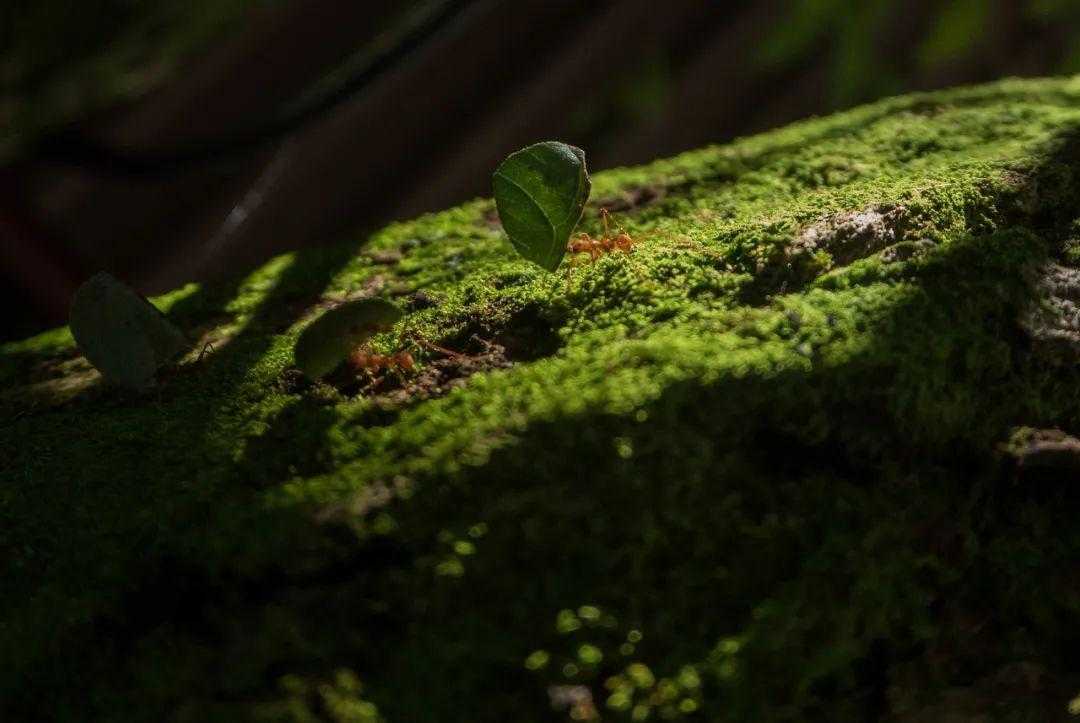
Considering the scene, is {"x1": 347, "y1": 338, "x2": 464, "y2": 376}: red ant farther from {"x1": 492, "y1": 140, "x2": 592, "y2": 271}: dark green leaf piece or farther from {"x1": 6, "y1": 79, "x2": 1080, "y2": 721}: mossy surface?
{"x1": 492, "y1": 140, "x2": 592, "y2": 271}: dark green leaf piece

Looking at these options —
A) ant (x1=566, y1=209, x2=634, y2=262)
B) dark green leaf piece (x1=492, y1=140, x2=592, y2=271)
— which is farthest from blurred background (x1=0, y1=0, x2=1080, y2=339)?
dark green leaf piece (x1=492, y1=140, x2=592, y2=271)

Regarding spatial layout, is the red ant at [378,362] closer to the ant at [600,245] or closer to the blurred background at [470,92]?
the ant at [600,245]

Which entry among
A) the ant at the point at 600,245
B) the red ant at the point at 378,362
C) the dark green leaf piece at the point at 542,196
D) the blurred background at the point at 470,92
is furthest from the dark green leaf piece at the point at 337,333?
the blurred background at the point at 470,92

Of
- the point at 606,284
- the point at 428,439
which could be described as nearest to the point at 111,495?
the point at 428,439

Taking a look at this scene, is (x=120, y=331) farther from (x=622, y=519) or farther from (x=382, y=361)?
(x=622, y=519)

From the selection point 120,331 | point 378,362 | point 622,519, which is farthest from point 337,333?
point 622,519
